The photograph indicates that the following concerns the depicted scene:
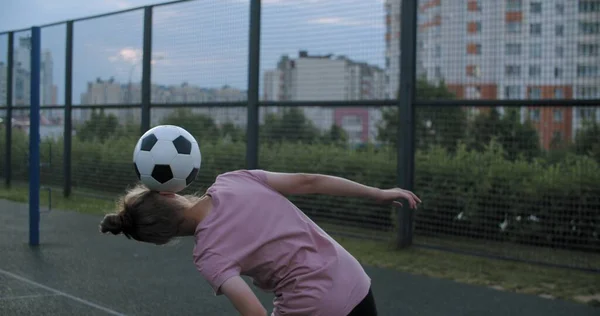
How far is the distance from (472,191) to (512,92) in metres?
1.29

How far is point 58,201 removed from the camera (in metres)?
13.7

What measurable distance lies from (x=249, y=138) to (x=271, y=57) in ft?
3.94

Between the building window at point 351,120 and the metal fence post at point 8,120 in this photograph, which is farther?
the metal fence post at point 8,120

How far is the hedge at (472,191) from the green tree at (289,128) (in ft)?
0.40

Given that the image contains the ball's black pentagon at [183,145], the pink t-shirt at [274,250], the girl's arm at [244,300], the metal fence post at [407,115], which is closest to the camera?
the girl's arm at [244,300]

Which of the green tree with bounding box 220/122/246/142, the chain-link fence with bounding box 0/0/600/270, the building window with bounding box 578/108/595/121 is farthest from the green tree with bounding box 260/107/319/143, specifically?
the building window with bounding box 578/108/595/121

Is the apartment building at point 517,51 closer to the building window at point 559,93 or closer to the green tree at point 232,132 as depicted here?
the building window at point 559,93

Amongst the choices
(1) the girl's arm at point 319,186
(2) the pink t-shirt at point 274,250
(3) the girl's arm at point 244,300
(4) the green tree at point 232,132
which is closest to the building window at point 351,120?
(4) the green tree at point 232,132

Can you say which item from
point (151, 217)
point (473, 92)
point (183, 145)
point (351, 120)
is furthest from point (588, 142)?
point (151, 217)

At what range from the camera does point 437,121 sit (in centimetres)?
881

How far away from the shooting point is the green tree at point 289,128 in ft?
33.3

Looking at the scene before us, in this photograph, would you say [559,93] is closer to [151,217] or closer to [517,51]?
[517,51]

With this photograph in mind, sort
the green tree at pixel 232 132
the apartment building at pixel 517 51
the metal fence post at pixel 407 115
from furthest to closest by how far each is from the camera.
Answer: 1. the green tree at pixel 232 132
2. the metal fence post at pixel 407 115
3. the apartment building at pixel 517 51

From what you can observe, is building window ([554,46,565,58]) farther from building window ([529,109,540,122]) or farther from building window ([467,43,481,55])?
building window ([467,43,481,55])
